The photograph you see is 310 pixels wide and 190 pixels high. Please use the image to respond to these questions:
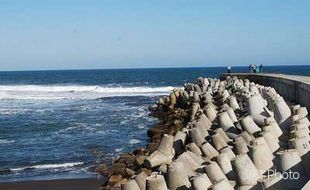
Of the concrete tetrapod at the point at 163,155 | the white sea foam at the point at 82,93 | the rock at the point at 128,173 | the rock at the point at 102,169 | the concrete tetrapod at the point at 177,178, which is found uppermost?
the concrete tetrapod at the point at 177,178

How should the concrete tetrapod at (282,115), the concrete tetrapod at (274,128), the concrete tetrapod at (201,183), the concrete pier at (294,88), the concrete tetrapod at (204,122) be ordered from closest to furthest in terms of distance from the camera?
the concrete tetrapod at (201,183) → the concrete tetrapod at (274,128) → the concrete tetrapod at (282,115) → the concrete tetrapod at (204,122) → the concrete pier at (294,88)

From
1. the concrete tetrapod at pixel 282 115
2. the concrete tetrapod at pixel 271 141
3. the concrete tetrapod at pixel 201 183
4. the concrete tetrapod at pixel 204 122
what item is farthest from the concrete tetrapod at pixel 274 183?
the concrete tetrapod at pixel 204 122

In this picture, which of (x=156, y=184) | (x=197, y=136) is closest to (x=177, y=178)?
(x=156, y=184)

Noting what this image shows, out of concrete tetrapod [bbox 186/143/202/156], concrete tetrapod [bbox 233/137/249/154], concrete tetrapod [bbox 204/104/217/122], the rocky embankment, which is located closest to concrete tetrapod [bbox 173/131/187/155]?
the rocky embankment

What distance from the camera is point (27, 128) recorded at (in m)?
18.7

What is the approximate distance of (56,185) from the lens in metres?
9.35

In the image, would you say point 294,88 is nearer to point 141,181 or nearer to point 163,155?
point 163,155

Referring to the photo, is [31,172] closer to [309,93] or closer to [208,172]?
[309,93]

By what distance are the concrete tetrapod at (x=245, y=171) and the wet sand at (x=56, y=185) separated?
4884 mm

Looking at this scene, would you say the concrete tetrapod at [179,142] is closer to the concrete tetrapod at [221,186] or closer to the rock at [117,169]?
the rock at [117,169]

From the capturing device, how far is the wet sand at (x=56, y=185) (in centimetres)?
913

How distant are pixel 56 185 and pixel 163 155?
3122 mm

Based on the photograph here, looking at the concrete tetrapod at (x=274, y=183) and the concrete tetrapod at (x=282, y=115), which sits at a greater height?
the concrete tetrapod at (x=282, y=115)

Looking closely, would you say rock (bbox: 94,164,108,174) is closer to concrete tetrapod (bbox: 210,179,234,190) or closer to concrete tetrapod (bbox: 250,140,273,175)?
concrete tetrapod (bbox: 250,140,273,175)
